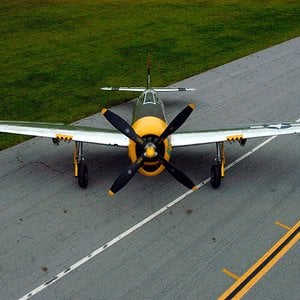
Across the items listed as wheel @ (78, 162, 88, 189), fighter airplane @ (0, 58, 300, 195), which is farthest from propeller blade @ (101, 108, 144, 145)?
wheel @ (78, 162, 88, 189)

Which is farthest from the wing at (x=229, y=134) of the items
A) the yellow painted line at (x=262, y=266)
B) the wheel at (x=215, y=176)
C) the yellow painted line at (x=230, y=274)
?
the yellow painted line at (x=230, y=274)

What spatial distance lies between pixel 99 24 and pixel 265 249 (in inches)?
1109

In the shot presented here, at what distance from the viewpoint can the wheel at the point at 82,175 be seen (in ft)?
48.4

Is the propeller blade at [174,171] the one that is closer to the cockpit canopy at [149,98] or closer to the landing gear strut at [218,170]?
the landing gear strut at [218,170]

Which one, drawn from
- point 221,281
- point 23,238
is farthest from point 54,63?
point 221,281

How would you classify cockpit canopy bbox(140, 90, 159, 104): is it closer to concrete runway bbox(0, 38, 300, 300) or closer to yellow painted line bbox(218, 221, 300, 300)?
concrete runway bbox(0, 38, 300, 300)

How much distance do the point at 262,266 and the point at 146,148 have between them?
Result: 16.5 feet

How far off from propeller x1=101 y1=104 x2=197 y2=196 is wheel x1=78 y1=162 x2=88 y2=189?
2341 mm

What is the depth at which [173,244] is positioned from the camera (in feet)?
41.6

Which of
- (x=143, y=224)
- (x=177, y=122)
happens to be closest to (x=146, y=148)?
(x=177, y=122)

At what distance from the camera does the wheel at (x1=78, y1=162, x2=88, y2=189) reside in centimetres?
1477

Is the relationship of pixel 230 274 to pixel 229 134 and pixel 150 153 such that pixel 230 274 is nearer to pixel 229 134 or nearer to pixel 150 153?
pixel 150 153

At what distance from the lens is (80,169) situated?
14.8 metres

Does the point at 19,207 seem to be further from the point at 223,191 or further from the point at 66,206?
the point at 223,191
